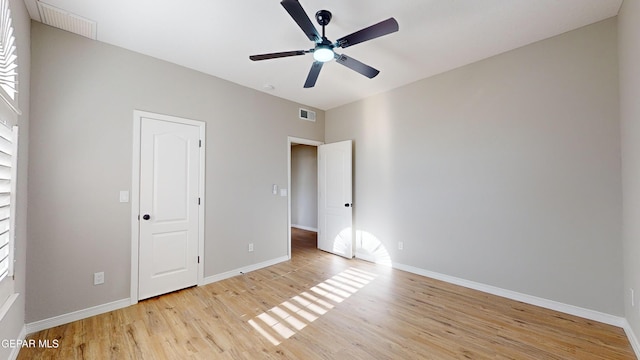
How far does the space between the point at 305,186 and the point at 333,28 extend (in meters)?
5.22

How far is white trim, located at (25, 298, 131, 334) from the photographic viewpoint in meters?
2.27

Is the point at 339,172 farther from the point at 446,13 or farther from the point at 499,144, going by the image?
the point at 446,13

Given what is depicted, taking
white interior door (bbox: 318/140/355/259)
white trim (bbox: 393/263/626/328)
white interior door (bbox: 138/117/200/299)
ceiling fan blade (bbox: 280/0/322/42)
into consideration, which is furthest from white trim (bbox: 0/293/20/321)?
white trim (bbox: 393/263/626/328)

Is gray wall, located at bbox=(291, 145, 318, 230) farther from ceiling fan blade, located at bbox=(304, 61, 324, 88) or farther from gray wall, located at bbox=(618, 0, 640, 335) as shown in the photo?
gray wall, located at bbox=(618, 0, 640, 335)

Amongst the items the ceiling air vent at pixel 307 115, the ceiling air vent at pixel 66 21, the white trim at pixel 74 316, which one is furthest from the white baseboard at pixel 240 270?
the ceiling air vent at pixel 66 21

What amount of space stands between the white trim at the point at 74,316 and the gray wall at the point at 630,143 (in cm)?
477

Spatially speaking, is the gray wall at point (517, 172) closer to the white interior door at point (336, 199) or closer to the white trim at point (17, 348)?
the white interior door at point (336, 199)

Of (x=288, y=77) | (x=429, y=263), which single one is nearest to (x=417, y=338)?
(x=429, y=263)

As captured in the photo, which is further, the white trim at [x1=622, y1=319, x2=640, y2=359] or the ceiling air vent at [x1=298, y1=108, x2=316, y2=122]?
the ceiling air vent at [x1=298, y1=108, x2=316, y2=122]

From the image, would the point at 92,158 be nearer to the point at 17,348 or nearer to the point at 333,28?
the point at 17,348

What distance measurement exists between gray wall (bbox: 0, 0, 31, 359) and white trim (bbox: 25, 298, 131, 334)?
134 mm

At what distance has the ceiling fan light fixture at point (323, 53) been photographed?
2141 mm

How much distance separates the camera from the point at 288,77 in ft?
11.6

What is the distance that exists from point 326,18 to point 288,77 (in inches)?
55.6
